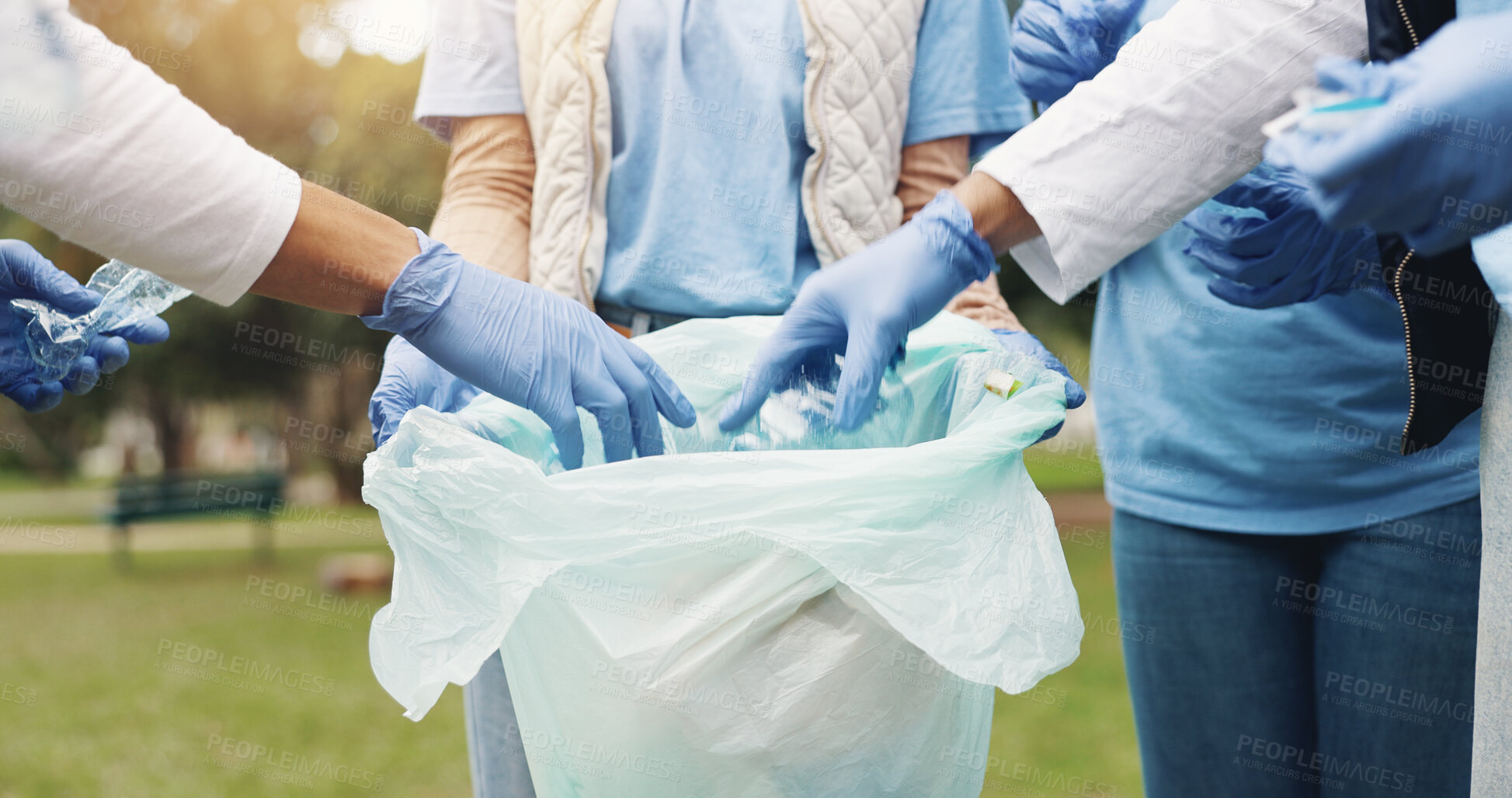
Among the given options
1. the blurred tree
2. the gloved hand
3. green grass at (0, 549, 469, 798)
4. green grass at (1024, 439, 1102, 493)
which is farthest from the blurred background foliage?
the gloved hand

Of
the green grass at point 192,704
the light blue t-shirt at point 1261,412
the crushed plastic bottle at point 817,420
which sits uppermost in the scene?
the crushed plastic bottle at point 817,420

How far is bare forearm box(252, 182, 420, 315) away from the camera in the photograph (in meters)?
0.78

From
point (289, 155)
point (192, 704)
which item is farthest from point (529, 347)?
point (289, 155)

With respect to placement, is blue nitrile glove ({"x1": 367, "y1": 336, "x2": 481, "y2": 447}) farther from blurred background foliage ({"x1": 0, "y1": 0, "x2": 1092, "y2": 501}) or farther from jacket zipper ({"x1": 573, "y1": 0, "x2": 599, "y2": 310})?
blurred background foliage ({"x1": 0, "y1": 0, "x2": 1092, "y2": 501})

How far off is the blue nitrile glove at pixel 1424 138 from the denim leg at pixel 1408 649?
1.67 ft

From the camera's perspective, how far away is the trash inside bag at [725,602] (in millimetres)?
756

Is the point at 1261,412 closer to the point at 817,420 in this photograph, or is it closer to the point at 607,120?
the point at 817,420

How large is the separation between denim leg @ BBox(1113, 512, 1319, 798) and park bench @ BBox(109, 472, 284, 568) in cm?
464

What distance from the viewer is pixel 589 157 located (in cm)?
107

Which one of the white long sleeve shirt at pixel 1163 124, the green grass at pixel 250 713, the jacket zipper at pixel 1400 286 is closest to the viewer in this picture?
the jacket zipper at pixel 1400 286

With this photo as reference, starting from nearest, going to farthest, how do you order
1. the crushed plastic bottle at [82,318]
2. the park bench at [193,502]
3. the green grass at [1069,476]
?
the crushed plastic bottle at [82,318], the park bench at [193,502], the green grass at [1069,476]

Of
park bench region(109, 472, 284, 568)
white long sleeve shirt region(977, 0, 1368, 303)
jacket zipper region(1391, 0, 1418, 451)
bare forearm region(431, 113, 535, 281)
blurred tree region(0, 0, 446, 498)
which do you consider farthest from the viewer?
blurred tree region(0, 0, 446, 498)

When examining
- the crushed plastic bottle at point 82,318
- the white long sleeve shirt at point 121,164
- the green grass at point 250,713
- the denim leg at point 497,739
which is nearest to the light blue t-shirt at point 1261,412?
the denim leg at point 497,739

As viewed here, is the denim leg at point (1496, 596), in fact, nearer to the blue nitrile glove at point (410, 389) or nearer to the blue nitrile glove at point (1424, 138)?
the blue nitrile glove at point (1424, 138)
